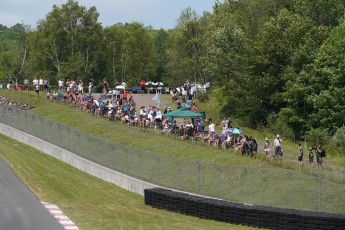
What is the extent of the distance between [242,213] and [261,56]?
39077 mm

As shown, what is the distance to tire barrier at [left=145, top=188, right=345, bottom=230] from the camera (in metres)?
24.6

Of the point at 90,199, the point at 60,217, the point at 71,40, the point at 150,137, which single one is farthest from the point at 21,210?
the point at 71,40

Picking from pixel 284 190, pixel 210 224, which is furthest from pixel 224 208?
pixel 284 190

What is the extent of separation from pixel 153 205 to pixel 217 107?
39.8 meters

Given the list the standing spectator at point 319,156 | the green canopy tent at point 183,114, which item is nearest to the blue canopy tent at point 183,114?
the green canopy tent at point 183,114

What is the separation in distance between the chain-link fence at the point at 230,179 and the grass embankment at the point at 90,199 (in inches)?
59.1

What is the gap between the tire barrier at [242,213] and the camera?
2462 centimetres

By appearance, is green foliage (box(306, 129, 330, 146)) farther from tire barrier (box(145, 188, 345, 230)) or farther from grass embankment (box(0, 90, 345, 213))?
tire barrier (box(145, 188, 345, 230))

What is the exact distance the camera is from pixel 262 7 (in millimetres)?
83438

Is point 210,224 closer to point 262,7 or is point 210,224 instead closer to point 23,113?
point 23,113

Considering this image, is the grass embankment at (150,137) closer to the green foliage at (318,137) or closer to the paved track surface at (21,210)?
the green foliage at (318,137)

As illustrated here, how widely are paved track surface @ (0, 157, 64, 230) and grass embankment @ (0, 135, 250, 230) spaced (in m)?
0.73

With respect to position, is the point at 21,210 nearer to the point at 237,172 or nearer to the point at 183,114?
the point at 237,172

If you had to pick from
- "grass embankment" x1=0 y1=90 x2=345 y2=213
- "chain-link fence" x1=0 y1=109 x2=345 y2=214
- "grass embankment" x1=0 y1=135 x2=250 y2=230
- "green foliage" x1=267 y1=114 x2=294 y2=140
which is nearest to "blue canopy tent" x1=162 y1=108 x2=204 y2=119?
"grass embankment" x1=0 y1=90 x2=345 y2=213
